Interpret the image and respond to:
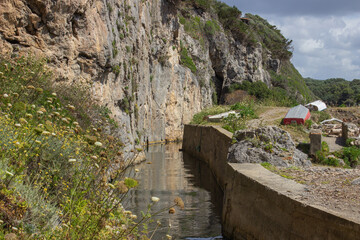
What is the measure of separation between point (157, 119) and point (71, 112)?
21.4 m

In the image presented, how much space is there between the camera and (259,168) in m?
7.80

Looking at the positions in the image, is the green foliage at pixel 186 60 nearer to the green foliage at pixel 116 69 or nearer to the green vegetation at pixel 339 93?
the green foliage at pixel 116 69

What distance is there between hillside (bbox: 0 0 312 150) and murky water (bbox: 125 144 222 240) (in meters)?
1.56

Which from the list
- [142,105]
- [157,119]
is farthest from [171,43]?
[142,105]

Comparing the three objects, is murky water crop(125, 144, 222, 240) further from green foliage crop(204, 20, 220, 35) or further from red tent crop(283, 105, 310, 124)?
green foliage crop(204, 20, 220, 35)

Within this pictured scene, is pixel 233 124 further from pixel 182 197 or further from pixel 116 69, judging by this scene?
pixel 182 197

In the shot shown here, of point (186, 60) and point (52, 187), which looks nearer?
point (52, 187)

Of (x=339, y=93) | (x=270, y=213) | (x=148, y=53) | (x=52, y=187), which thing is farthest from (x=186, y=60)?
(x=339, y=93)

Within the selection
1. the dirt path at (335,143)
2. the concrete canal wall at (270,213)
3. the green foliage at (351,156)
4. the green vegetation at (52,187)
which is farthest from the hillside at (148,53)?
the dirt path at (335,143)

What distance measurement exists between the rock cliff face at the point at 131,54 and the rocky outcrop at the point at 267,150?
2857 millimetres

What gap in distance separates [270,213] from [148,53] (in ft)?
74.5

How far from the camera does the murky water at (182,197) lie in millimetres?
7703

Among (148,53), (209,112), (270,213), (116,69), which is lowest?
(270,213)

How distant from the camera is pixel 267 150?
9148mm
